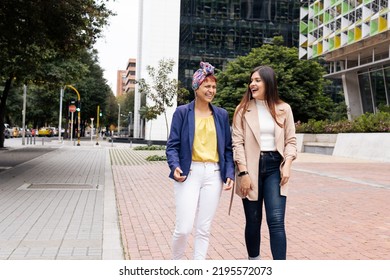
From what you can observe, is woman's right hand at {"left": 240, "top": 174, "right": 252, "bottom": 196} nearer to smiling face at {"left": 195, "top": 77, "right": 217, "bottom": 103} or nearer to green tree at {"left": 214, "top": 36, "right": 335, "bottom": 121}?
smiling face at {"left": 195, "top": 77, "right": 217, "bottom": 103}

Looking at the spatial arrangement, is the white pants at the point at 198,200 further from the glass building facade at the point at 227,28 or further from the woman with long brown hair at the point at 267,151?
the glass building facade at the point at 227,28

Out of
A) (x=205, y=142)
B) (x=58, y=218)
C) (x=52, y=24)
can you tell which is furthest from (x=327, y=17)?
(x=205, y=142)

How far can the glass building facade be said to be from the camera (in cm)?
5703

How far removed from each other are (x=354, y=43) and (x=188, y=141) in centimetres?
3629

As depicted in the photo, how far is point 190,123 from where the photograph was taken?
3.67m

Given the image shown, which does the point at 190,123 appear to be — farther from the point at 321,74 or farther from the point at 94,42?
the point at 321,74

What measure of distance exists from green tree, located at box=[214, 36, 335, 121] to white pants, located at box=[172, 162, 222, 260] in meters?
35.1

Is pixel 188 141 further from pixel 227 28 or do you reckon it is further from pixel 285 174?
Result: pixel 227 28

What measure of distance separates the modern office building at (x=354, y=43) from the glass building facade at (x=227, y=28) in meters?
12.7

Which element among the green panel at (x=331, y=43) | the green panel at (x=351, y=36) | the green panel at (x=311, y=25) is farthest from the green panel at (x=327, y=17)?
the green panel at (x=351, y=36)

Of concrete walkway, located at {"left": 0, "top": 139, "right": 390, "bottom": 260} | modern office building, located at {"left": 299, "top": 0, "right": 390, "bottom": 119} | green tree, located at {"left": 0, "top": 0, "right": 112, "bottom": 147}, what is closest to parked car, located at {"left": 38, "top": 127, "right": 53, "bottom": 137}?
modern office building, located at {"left": 299, "top": 0, "right": 390, "bottom": 119}

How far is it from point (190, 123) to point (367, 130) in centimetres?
2098

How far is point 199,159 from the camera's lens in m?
3.69

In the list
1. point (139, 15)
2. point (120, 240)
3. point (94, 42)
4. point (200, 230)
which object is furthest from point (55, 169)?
point (139, 15)
